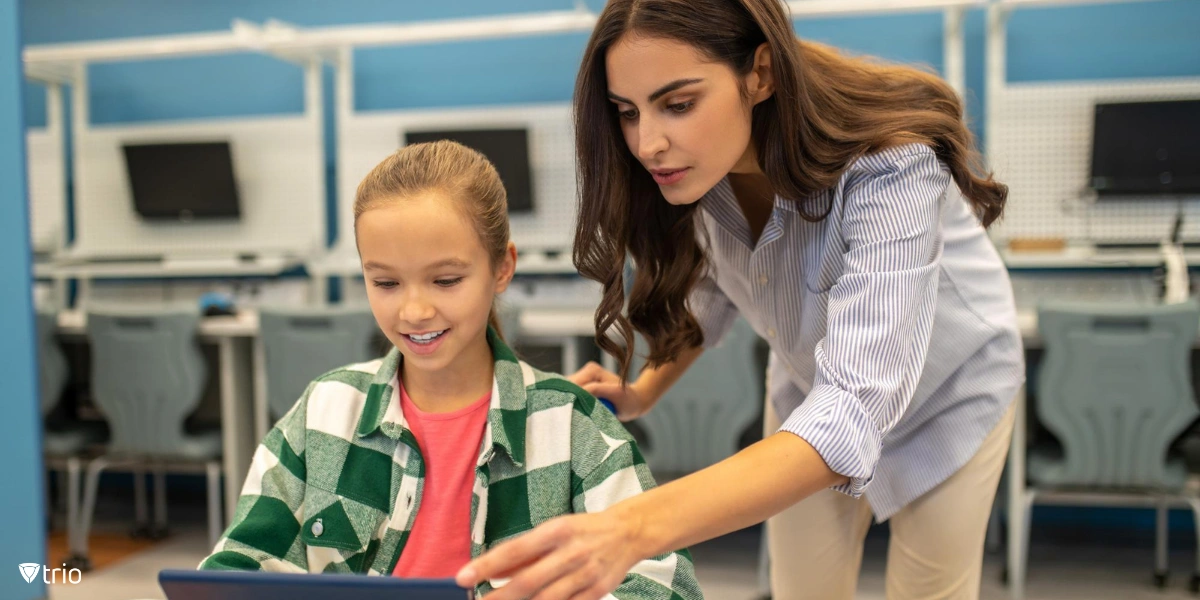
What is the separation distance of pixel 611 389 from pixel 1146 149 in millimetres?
3039

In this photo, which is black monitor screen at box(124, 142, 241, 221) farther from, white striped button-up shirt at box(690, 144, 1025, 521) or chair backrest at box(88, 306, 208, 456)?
white striped button-up shirt at box(690, 144, 1025, 521)

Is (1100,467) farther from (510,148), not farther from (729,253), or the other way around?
(510,148)

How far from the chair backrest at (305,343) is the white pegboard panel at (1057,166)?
2388 mm

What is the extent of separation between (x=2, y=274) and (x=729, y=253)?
2.32 meters

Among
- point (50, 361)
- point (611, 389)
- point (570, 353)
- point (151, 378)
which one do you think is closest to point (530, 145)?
point (570, 353)

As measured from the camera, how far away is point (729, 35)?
962 mm

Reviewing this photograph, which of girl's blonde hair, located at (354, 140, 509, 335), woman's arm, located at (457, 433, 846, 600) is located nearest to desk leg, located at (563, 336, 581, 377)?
girl's blonde hair, located at (354, 140, 509, 335)

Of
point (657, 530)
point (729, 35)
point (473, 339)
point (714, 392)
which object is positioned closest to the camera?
point (657, 530)

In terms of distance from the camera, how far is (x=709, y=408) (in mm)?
2869

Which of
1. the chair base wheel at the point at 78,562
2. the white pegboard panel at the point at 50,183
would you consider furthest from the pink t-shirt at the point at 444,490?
the white pegboard panel at the point at 50,183

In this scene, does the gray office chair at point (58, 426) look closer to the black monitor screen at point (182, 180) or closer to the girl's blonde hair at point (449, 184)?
the black monitor screen at point (182, 180)

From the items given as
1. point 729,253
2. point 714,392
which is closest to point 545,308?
point 714,392

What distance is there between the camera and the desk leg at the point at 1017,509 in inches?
109

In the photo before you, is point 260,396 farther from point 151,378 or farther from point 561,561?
point 561,561
